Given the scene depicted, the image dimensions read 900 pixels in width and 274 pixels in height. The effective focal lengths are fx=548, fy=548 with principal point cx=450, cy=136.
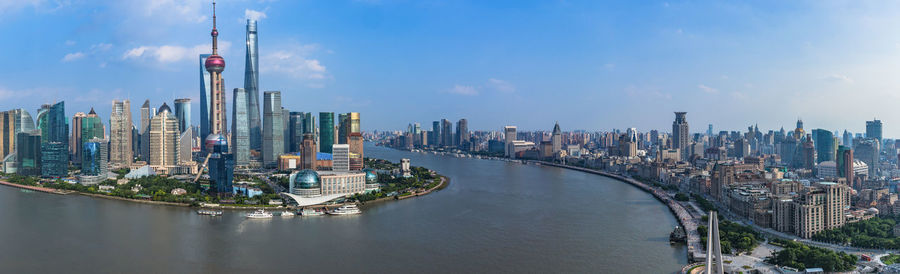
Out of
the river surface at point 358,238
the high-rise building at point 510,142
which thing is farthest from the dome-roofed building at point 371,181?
the high-rise building at point 510,142

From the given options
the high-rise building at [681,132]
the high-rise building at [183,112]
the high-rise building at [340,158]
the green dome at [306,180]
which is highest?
the high-rise building at [183,112]

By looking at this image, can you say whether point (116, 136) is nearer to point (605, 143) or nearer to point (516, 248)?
point (516, 248)

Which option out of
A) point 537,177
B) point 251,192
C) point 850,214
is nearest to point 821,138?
point 537,177

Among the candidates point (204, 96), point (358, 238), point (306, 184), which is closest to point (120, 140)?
point (204, 96)

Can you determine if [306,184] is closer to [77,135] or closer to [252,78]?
[252,78]

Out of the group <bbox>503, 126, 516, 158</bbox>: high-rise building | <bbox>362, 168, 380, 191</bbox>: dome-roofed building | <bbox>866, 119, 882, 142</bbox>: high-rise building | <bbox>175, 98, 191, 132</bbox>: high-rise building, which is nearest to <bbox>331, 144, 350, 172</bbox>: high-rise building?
<bbox>362, 168, 380, 191</bbox>: dome-roofed building

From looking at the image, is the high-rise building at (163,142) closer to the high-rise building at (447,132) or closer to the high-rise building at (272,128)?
the high-rise building at (272,128)
